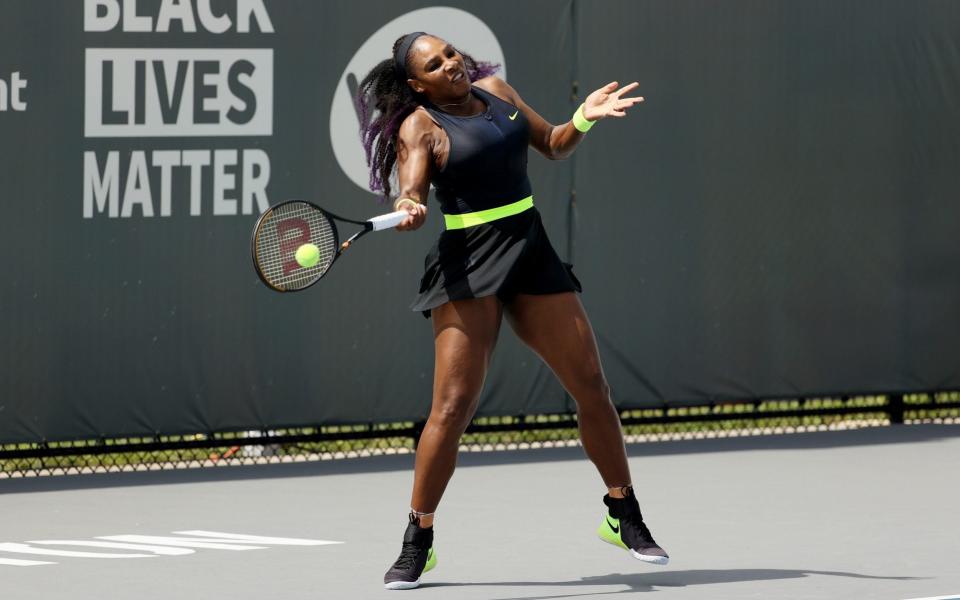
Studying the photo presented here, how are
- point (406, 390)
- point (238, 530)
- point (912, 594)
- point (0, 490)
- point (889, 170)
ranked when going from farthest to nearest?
1. point (889, 170)
2. point (406, 390)
3. point (0, 490)
4. point (238, 530)
5. point (912, 594)

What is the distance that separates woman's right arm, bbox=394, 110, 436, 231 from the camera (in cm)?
565

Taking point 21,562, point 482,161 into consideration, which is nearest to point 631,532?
point 482,161

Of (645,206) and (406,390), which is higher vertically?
(645,206)

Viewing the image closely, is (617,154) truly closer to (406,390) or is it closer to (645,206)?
(645,206)

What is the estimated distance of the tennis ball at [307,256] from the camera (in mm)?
5703

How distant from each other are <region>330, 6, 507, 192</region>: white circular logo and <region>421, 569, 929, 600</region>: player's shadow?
289 centimetres

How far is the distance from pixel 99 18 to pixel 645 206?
2.69 metres

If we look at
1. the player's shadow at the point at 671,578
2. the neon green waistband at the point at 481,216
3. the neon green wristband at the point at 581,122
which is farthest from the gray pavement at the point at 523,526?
the neon green wristband at the point at 581,122

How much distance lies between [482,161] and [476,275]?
352mm

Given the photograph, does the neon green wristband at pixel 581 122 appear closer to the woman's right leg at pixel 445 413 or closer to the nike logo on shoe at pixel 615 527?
the woman's right leg at pixel 445 413

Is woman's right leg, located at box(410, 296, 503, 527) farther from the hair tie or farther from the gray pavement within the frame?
the hair tie

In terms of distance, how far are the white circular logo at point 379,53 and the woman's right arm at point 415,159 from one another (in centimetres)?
252

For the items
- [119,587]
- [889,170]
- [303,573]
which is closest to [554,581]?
[303,573]

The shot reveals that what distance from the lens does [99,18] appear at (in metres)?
7.97
